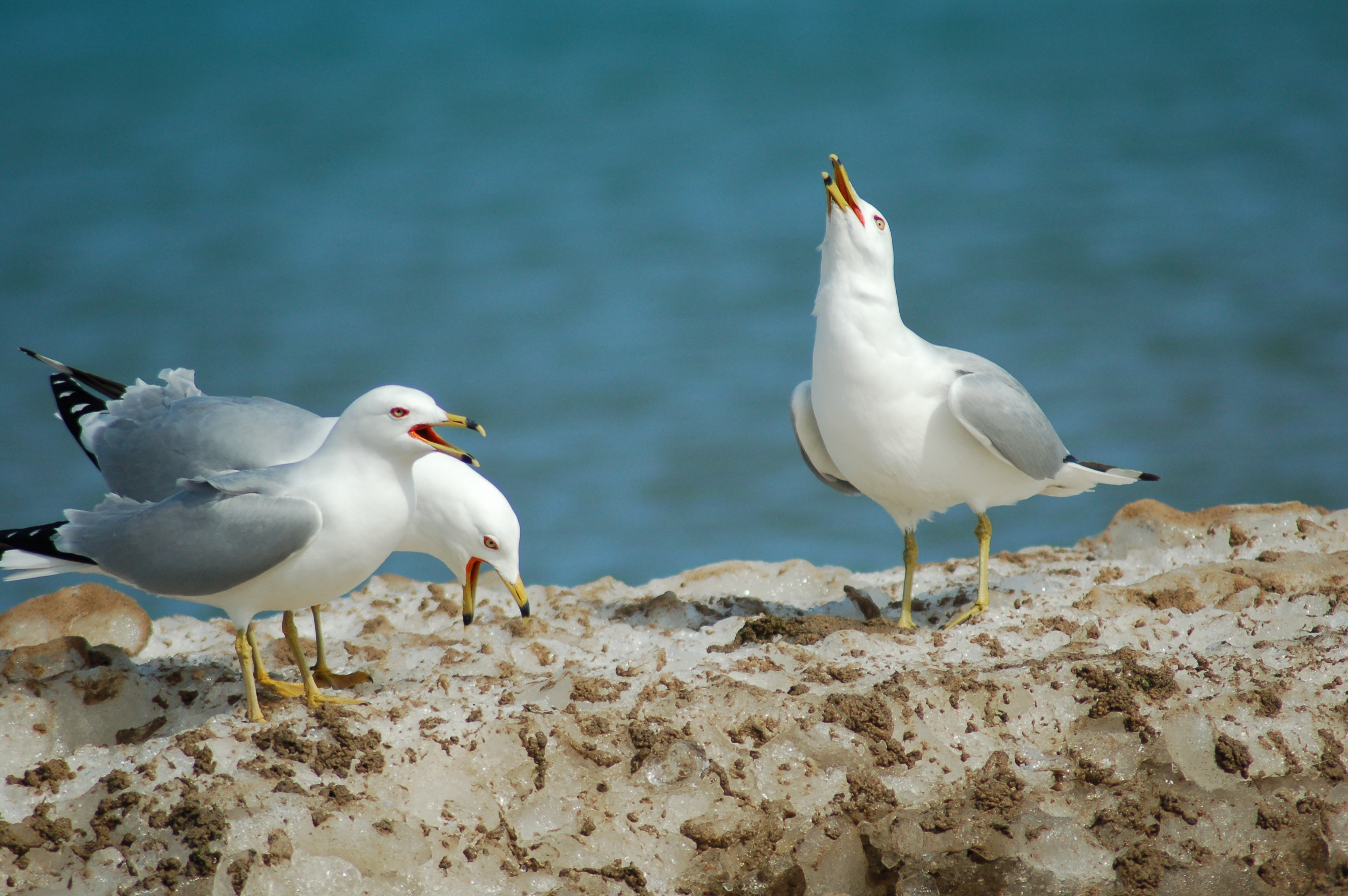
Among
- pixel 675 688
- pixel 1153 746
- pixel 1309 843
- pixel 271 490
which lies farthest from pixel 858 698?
pixel 271 490

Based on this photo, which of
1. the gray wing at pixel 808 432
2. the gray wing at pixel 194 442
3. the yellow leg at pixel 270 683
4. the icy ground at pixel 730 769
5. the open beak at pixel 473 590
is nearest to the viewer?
the icy ground at pixel 730 769

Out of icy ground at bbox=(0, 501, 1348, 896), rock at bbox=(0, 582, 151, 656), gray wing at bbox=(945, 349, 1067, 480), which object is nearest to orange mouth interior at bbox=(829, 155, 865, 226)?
gray wing at bbox=(945, 349, 1067, 480)

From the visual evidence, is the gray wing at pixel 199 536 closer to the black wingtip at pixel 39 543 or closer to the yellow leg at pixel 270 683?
the black wingtip at pixel 39 543

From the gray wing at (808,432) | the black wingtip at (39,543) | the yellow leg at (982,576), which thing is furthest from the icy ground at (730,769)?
the gray wing at (808,432)

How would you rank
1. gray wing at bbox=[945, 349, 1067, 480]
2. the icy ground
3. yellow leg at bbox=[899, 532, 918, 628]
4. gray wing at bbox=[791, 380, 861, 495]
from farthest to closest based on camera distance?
1. gray wing at bbox=[791, 380, 861, 495]
2. yellow leg at bbox=[899, 532, 918, 628]
3. gray wing at bbox=[945, 349, 1067, 480]
4. the icy ground

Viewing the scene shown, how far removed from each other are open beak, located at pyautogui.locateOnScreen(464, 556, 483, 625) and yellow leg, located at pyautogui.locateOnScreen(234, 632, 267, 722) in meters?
0.71

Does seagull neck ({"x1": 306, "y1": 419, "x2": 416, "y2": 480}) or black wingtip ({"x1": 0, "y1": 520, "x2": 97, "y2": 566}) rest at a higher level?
seagull neck ({"x1": 306, "y1": 419, "x2": 416, "y2": 480})

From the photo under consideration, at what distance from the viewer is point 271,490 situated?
2998mm

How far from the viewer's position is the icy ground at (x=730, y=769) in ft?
8.43

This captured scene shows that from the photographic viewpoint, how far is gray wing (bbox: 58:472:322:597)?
9.59 ft

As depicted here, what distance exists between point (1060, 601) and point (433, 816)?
2.34 meters

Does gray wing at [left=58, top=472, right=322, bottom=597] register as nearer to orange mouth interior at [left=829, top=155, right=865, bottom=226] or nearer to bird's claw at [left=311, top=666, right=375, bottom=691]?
bird's claw at [left=311, top=666, right=375, bottom=691]

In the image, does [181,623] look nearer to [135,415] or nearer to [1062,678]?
[135,415]

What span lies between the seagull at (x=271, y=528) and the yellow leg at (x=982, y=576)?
1.84 m
